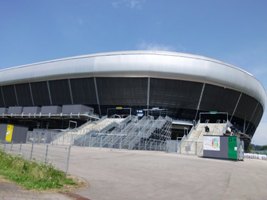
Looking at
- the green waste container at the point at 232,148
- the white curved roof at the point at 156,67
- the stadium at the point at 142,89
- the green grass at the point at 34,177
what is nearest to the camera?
the green grass at the point at 34,177

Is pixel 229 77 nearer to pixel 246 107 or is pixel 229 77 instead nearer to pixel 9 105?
pixel 246 107

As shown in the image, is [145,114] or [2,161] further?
[145,114]

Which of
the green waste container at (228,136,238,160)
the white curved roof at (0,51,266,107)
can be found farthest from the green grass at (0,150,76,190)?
the white curved roof at (0,51,266,107)

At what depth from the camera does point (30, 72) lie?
225 ft

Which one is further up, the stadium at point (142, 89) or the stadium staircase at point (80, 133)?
the stadium at point (142, 89)

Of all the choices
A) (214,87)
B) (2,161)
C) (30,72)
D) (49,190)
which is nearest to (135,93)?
(214,87)

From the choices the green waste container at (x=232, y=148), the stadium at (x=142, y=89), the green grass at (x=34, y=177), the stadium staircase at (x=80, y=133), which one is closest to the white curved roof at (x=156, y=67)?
the stadium at (x=142, y=89)

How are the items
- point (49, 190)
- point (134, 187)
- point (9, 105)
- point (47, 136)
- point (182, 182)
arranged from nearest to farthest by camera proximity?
point (49, 190)
point (134, 187)
point (182, 182)
point (47, 136)
point (9, 105)

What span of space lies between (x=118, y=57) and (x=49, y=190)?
51780 mm

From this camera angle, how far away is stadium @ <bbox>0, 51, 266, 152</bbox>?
5809 centimetres

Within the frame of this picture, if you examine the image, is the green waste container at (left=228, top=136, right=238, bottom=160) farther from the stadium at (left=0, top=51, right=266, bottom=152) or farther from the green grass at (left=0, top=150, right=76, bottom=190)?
the stadium at (left=0, top=51, right=266, bottom=152)

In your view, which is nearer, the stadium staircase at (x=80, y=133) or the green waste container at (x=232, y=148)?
the green waste container at (x=232, y=148)

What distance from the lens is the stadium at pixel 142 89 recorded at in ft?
191

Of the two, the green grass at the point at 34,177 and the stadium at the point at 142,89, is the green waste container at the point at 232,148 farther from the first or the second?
the stadium at the point at 142,89
